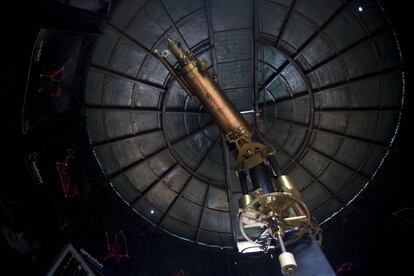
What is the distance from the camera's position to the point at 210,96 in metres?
10.1

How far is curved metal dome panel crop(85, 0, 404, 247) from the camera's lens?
12.1m

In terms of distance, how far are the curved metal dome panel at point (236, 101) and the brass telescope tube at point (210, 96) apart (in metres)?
2.73

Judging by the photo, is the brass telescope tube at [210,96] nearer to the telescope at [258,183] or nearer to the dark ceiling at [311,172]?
the telescope at [258,183]

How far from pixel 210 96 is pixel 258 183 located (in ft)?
11.0

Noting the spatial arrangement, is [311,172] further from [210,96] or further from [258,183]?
[210,96]

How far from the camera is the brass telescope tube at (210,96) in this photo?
32.5 ft

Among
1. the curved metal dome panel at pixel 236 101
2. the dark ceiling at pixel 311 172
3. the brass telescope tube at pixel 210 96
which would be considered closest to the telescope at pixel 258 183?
the brass telescope tube at pixel 210 96

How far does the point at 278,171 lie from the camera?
8688 mm

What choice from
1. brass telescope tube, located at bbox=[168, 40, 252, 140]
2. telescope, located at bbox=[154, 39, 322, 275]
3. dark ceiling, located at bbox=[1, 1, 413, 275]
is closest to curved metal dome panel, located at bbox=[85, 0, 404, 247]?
dark ceiling, located at bbox=[1, 1, 413, 275]

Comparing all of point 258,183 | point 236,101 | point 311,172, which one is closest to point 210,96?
point 258,183

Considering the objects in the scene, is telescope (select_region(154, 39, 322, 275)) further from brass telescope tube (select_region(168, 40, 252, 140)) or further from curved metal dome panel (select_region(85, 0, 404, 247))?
curved metal dome panel (select_region(85, 0, 404, 247))

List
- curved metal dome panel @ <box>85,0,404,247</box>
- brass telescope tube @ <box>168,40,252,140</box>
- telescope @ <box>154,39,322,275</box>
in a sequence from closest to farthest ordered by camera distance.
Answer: telescope @ <box>154,39,322,275</box>
brass telescope tube @ <box>168,40,252,140</box>
curved metal dome panel @ <box>85,0,404,247</box>

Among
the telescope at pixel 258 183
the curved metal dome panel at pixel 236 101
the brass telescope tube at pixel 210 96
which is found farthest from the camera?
the curved metal dome panel at pixel 236 101

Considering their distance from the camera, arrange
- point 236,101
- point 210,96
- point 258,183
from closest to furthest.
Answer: point 258,183
point 210,96
point 236,101
